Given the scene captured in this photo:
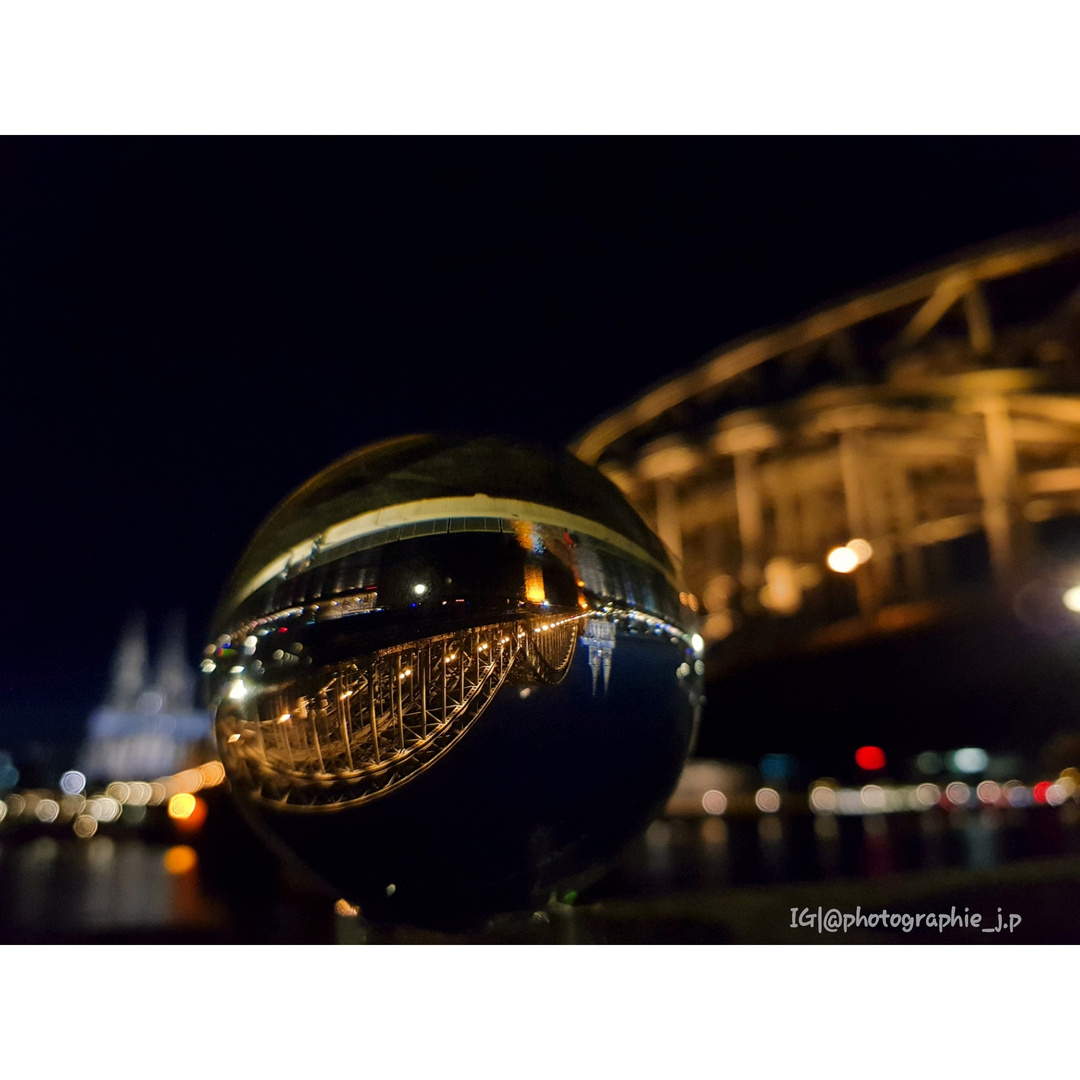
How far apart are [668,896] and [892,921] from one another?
946 millimetres

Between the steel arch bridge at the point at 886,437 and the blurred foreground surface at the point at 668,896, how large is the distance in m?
7.37

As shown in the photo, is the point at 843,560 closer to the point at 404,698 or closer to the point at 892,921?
the point at 892,921

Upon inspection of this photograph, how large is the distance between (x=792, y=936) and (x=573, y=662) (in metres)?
1.81

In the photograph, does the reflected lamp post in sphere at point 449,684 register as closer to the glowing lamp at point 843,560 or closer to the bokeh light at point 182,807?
the glowing lamp at point 843,560

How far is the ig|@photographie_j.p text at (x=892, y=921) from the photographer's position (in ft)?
10.6

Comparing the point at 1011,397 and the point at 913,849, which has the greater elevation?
the point at 1011,397

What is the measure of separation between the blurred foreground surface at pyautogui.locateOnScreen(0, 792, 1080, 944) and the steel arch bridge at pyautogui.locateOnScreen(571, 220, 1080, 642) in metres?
7.37

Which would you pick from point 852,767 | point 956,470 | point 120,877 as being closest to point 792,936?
point 120,877

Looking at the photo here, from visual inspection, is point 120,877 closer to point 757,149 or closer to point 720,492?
point 757,149

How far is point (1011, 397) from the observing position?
15.2 meters

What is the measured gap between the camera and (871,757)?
14570 mm

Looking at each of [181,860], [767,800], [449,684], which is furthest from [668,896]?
[767,800]

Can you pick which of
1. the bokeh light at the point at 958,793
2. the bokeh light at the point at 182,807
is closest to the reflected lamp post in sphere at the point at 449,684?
the bokeh light at the point at 182,807

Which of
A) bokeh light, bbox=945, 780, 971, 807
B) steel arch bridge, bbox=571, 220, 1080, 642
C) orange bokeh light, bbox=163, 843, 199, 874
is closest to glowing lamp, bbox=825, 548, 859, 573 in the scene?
steel arch bridge, bbox=571, 220, 1080, 642
